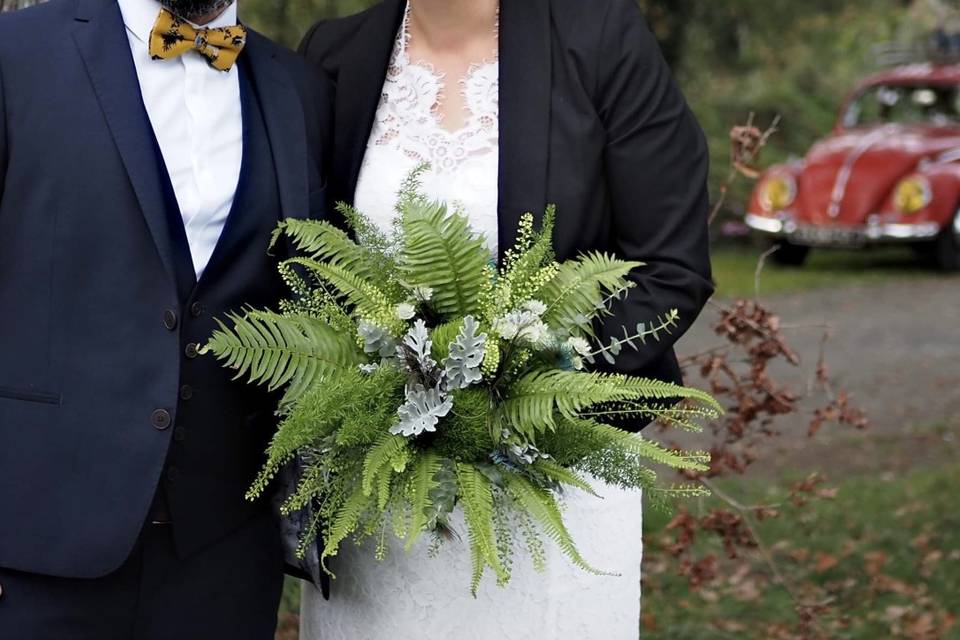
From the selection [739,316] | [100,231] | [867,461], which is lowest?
[867,461]

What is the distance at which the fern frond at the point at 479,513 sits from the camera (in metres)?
2.38

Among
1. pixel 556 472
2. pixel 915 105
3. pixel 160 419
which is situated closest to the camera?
pixel 556 472

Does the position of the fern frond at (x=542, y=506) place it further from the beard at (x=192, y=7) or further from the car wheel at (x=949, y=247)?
the car wheel at (x=949, y=247)

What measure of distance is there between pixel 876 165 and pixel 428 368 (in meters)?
12.2

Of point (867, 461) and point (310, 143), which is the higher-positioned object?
point (310, 143)

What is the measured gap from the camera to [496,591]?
2.86 metres

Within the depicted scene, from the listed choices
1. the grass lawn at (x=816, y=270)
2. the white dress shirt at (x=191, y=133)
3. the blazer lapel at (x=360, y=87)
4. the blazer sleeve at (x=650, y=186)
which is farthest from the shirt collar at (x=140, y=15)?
the grass lawn at (x=816, y=270)

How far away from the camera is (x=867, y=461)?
7668mm

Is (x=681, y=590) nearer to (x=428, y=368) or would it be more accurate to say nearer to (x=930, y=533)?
(x=930, y=533)

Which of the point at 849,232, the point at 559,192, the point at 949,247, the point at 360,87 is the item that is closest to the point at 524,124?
the point at 559,192

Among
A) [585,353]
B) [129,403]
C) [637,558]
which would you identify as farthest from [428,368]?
[637,558]

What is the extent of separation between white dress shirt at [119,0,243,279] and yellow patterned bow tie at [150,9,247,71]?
32mm

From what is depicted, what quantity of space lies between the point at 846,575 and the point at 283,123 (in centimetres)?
391

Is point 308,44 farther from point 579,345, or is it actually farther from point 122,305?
point 579,345
